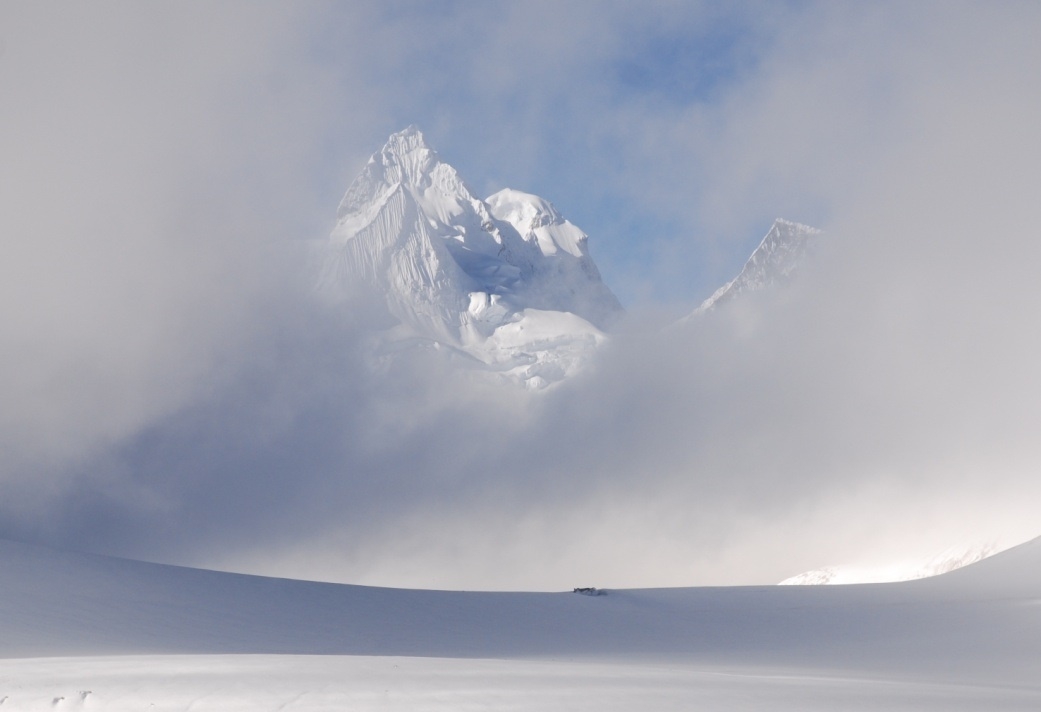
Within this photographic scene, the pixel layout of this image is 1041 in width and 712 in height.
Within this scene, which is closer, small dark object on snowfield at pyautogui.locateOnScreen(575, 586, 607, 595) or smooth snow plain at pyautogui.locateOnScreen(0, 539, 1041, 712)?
smooth snow plain at pyautogui.locateOnScreen(0, 539, 1041, 712)

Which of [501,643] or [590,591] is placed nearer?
[501,643]

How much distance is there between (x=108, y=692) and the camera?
1352 centimetres

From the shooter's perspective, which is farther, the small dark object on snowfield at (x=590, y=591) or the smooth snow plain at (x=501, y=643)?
the small dark object on snowfield at (x=590, y=591)

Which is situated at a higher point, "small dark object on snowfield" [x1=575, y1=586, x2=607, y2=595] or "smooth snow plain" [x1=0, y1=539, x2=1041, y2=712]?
"small dark object on snowfield" [x1=575, y1=586, x2=607, y2=595]

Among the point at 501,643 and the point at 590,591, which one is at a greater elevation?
the point at 590,591

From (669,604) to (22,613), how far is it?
75.5ft

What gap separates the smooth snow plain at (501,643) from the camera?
13.5 m

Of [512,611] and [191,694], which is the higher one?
[512,611]

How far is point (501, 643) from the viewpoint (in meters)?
28.4

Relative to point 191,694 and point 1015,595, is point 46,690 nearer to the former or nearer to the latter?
point 191,694

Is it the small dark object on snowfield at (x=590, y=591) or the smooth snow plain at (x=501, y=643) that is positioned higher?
the small dark object on snowfield at (x=590, y=591)

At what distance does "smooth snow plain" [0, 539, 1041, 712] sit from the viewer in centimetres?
1346

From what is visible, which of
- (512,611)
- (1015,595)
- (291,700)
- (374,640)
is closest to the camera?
(291,700)

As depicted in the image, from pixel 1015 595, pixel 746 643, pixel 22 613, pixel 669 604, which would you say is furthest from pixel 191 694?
pixel 1015 595
